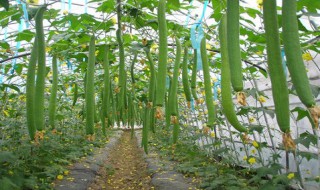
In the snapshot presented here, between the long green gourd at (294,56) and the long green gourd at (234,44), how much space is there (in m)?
0.23

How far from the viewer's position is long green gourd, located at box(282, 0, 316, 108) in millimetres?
1335

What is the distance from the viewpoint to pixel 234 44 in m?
1.56

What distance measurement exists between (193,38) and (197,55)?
0.94ft

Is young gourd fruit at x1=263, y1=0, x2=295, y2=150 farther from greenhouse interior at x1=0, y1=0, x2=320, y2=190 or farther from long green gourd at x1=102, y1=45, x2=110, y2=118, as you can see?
long green gourd at x1=102, y1=45, x2=110, y2=118

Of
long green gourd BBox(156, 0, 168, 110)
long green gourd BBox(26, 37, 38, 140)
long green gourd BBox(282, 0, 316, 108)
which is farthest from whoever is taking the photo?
long green gourd BBox(26, 37, 38, 140)

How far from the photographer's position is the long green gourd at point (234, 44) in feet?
5.03

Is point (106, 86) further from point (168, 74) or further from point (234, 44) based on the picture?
point (168, 74)

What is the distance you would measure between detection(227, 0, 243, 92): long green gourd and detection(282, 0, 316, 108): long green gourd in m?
0.23

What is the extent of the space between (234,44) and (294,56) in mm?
293

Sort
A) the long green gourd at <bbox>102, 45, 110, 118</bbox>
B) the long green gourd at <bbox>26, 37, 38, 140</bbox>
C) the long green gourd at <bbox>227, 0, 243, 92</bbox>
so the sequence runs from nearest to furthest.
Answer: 1. the long green gourd at <bbox>227, 0, 243, 92</bbox>
2. the long green gourd at <bbox>26, 37, 38, 140</bbox>
3. the long green gourd at <bbox>102, 45, 110, 118</bbox>

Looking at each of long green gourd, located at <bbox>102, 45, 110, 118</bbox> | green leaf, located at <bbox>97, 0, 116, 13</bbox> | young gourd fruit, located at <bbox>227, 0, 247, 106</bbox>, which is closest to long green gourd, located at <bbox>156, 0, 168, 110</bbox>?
young gourd fruit, located at <bbox>227, 0, 247, 106</bbox>

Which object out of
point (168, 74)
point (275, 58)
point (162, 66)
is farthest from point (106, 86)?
point (168, 74)

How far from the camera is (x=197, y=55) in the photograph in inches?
140

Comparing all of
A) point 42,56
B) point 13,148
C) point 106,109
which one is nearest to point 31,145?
point 13,148
